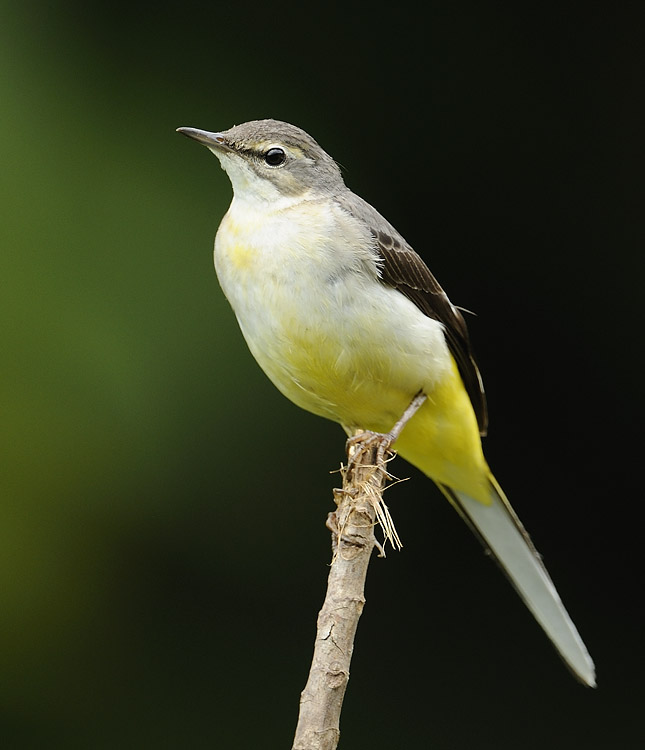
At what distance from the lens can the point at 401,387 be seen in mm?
3916

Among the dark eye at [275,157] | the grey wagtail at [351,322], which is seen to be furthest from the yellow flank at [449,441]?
the dark eye at [275,157]

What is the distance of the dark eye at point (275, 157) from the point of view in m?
3.92

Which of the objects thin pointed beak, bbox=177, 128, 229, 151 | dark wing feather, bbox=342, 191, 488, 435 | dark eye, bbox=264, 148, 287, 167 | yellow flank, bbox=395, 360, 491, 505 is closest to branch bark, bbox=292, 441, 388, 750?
yellow flank, bbox=395, 360, 491, 505

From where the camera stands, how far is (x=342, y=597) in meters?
2.84

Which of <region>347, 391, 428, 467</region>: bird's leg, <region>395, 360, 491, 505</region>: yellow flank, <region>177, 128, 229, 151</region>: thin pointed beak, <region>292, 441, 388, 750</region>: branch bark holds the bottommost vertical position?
<region>292, 441, 388, 750</region>: branch bark

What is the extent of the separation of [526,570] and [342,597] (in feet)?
5.27

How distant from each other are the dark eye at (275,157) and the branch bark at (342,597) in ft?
3.83

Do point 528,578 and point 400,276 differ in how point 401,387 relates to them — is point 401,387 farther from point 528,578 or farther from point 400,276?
point 528,578

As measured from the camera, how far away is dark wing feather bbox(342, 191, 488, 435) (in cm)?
388

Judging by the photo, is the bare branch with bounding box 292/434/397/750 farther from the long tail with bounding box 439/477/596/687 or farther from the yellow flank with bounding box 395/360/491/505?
the long tail with bounding box 439/477/596/687

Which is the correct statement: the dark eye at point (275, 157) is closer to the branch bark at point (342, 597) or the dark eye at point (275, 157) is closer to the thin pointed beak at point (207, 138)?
the thin pointed beak at point (207, 138)

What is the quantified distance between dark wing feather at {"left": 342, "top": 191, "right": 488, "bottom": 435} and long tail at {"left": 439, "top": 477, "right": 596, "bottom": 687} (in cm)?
48

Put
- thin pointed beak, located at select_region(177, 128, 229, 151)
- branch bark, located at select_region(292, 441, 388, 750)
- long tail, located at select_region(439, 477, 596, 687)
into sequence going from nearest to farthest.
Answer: branch bark, located at select_region(292, 441, 388, 750) < thin pointed beak, located at select_region(177, 128, 229, 151) < long tail, located at select_region(439, 477, 596, 687)

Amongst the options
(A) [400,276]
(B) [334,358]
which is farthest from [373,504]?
(A) [400,276]
